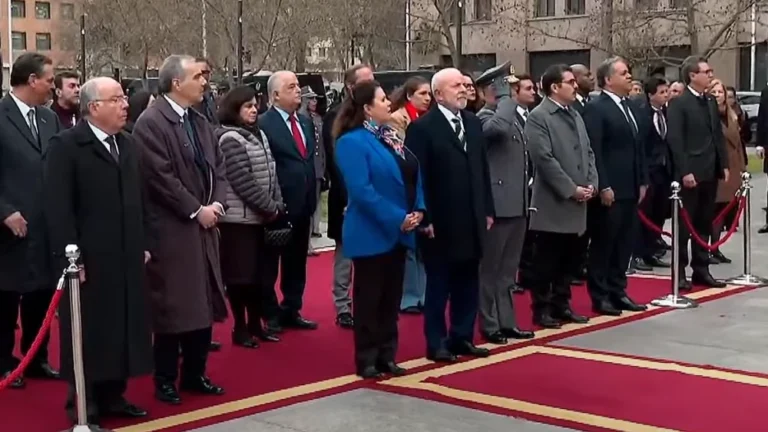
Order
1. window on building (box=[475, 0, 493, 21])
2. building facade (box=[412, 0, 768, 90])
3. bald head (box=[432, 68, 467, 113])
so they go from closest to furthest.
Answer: bald head (box=[432, 68, 467, 113]), building facade (box=[412, 0, 768, 90]), window on building (box=[475, 0, 493, 21])

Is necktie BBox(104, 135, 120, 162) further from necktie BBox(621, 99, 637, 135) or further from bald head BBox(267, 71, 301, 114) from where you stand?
necktie BBox(621, 99, 637, 135)

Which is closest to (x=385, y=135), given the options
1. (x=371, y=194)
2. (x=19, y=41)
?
(x=371, y=194)

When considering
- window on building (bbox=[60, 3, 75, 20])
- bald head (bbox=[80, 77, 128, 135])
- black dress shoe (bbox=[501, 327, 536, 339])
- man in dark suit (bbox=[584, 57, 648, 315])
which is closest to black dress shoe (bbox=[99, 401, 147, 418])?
bald head (bbox=[80, 77, 128, 135])

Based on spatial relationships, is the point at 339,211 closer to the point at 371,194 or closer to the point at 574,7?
the point at 371,194

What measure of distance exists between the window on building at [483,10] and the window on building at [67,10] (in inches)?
1159

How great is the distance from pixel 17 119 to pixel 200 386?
6.61 feet

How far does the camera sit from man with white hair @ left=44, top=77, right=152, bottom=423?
5859 mm

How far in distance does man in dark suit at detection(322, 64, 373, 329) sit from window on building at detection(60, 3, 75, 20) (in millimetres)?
58476

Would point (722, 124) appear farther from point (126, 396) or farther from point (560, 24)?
point (560, 24)

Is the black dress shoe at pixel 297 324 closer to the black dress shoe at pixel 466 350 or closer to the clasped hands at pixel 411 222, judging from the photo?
the black dress shoe at pixel 466 350

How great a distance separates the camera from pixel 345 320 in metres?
8.95


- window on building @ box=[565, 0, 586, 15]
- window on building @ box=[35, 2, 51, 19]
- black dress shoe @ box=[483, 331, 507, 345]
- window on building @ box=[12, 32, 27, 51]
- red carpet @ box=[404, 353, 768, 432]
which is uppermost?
window on building @ box=[35, 2, 51, 19]

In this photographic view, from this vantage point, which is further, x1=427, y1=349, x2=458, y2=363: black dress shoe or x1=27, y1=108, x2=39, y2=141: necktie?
x1=427, y1=349, x2=458, y2=363: black dress shoe

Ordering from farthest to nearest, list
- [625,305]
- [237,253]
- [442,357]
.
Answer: [625,305]
[237,253]
[442,357]
